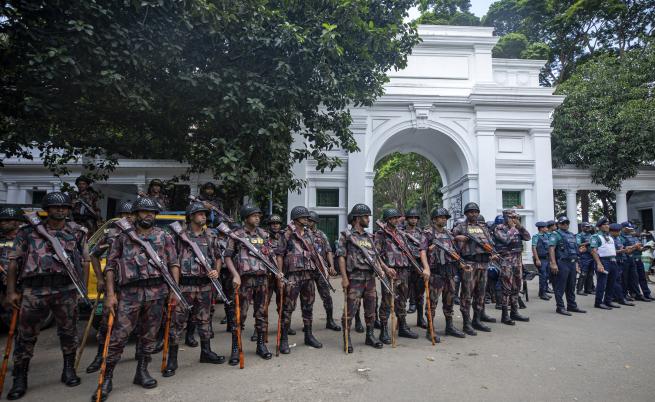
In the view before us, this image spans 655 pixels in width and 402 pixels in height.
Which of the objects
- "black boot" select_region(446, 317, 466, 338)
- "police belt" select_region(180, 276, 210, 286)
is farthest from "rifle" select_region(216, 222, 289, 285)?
"black boot" select_region(446, 317, 466, 338)

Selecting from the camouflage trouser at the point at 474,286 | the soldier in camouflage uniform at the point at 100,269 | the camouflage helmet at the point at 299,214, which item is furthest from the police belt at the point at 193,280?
the camouflage trouser at the point at 474,286

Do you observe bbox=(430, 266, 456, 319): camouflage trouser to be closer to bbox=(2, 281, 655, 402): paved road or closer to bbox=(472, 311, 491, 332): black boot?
bbox=(2, 281, 655, 402): paved road

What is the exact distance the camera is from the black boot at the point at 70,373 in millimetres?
4238

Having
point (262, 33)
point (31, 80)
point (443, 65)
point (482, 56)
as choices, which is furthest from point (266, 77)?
point (482, 56)

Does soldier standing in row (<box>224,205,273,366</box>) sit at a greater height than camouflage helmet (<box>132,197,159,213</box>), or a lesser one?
lesser

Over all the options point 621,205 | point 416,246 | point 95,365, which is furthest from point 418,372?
point 621,205

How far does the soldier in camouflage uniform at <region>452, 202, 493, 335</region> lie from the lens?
636 cm

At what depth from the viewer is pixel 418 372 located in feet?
15.1

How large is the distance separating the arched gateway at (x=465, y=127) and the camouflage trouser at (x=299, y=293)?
10048 mm

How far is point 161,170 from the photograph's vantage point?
1569 centimetres

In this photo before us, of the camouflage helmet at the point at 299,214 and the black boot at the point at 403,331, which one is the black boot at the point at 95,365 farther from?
the black boot at the point at 403,331

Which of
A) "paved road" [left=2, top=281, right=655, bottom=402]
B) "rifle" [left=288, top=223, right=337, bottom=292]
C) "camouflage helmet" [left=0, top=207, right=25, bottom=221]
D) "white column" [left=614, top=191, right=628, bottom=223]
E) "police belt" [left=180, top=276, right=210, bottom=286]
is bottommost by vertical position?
"paved road" [left=2, top=281, right=655, bottom=402]

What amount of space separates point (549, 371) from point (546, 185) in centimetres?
1386

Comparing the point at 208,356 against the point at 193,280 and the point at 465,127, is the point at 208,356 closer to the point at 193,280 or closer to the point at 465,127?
the point at 193,280
